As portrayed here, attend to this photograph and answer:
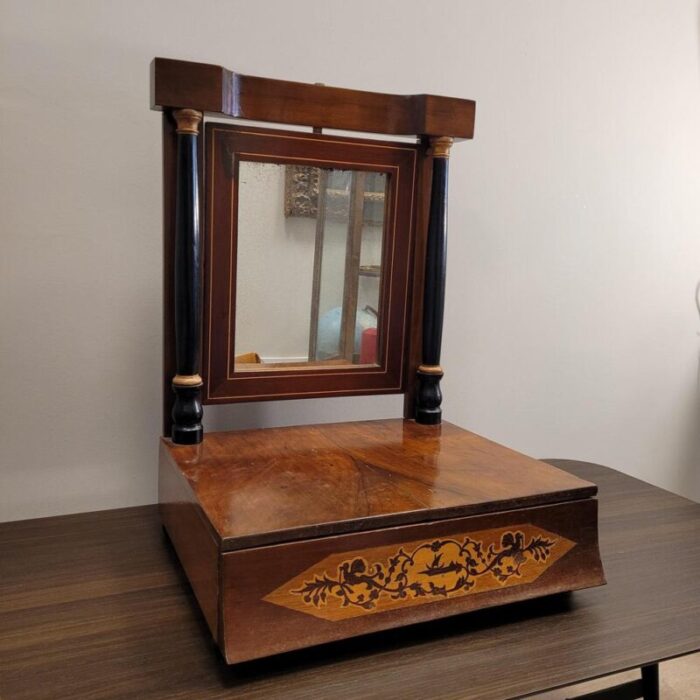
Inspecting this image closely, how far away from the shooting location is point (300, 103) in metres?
0.90

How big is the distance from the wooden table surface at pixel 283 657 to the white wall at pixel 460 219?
0.79 ft

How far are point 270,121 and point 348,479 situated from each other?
1.46 feet

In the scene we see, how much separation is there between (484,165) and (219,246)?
1.94ft

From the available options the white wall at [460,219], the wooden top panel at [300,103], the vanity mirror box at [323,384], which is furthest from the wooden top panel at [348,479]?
the wooden top panel at [300,103]

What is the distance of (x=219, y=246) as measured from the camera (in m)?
0.89

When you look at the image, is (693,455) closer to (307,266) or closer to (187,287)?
(307,266)

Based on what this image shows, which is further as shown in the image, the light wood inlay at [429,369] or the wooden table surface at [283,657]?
the light wood inlay at [429,369]

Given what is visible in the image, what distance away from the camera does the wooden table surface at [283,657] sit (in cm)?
63

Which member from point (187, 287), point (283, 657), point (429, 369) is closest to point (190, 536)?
Answer: point (283, 657)

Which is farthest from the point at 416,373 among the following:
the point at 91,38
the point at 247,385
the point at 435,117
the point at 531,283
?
the point at 91,38

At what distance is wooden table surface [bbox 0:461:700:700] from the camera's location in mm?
630

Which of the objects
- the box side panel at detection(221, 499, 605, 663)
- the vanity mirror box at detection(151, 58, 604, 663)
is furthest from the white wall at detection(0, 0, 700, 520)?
the box side panel at detection(221, 499, 605, 663)

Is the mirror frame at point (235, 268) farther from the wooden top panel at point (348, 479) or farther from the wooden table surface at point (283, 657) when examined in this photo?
the wooden table surface at point (283, 657)

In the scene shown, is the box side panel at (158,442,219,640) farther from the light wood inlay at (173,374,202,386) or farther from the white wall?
the white wall
